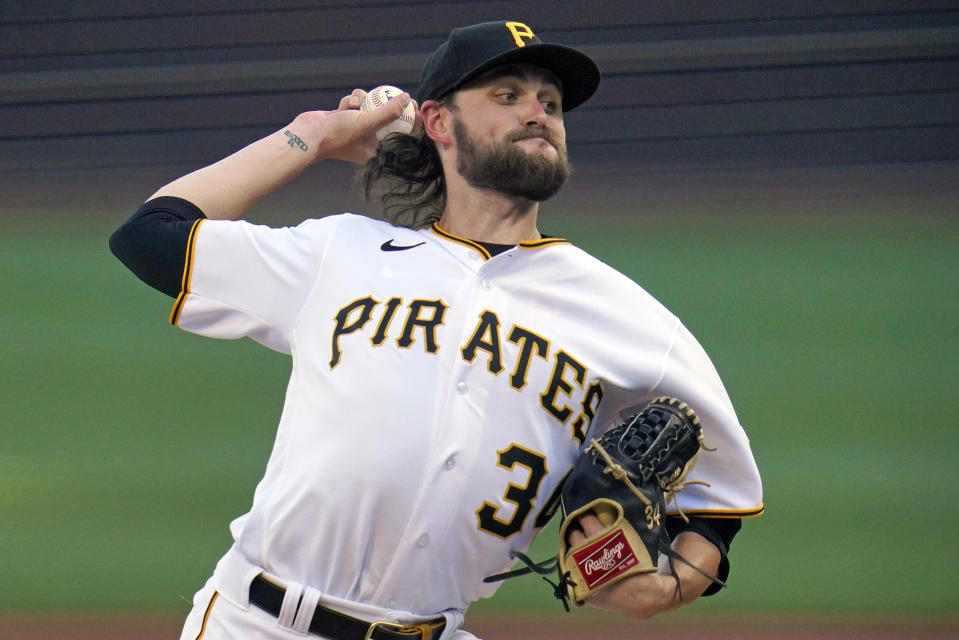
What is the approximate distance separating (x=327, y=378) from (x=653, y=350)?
59cm

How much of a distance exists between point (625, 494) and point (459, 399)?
0.33 m

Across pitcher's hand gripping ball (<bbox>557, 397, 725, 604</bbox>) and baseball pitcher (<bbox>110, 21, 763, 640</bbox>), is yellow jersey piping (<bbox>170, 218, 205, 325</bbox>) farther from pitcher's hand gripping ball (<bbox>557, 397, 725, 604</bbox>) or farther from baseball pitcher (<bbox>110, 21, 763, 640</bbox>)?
pitcher's hand gripping ball (<bbox>557, 397, 725, 604</bbox>)

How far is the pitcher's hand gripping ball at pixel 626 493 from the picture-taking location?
1.87 metres

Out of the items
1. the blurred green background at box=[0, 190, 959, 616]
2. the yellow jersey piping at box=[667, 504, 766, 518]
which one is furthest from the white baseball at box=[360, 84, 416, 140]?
the blurred green background at box=[0, 190, 959, 616]

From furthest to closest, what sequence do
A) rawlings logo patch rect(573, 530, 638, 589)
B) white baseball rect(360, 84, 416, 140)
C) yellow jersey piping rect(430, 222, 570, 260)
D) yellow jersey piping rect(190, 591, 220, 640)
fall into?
white baseball rect(360, 84, 416, 140), yellow jersey piping rect(430, 222, 570, 260), yellow jersey piping rect(190, 591, 220, 640), rawlings logo patch rect(573, 530, 638, 589)

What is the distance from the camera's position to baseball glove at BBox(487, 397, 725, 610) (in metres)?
1.87

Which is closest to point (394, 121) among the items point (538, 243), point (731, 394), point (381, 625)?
point (538, 243)

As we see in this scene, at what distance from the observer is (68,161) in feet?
15.6

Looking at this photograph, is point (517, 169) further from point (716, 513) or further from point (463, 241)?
point (716, 513)

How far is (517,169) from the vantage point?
215 centimetres

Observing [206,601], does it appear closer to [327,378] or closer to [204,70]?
[327,378]

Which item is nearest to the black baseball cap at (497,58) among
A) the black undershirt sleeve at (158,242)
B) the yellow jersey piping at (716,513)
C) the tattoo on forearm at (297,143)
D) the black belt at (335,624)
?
the tattoo on forearm at (297,143)

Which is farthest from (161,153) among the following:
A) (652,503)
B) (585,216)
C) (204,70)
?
(652,503)

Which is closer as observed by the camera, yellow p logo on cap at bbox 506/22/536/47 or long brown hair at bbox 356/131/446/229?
yellow p logo on cap at bbox 506/22/536/47
